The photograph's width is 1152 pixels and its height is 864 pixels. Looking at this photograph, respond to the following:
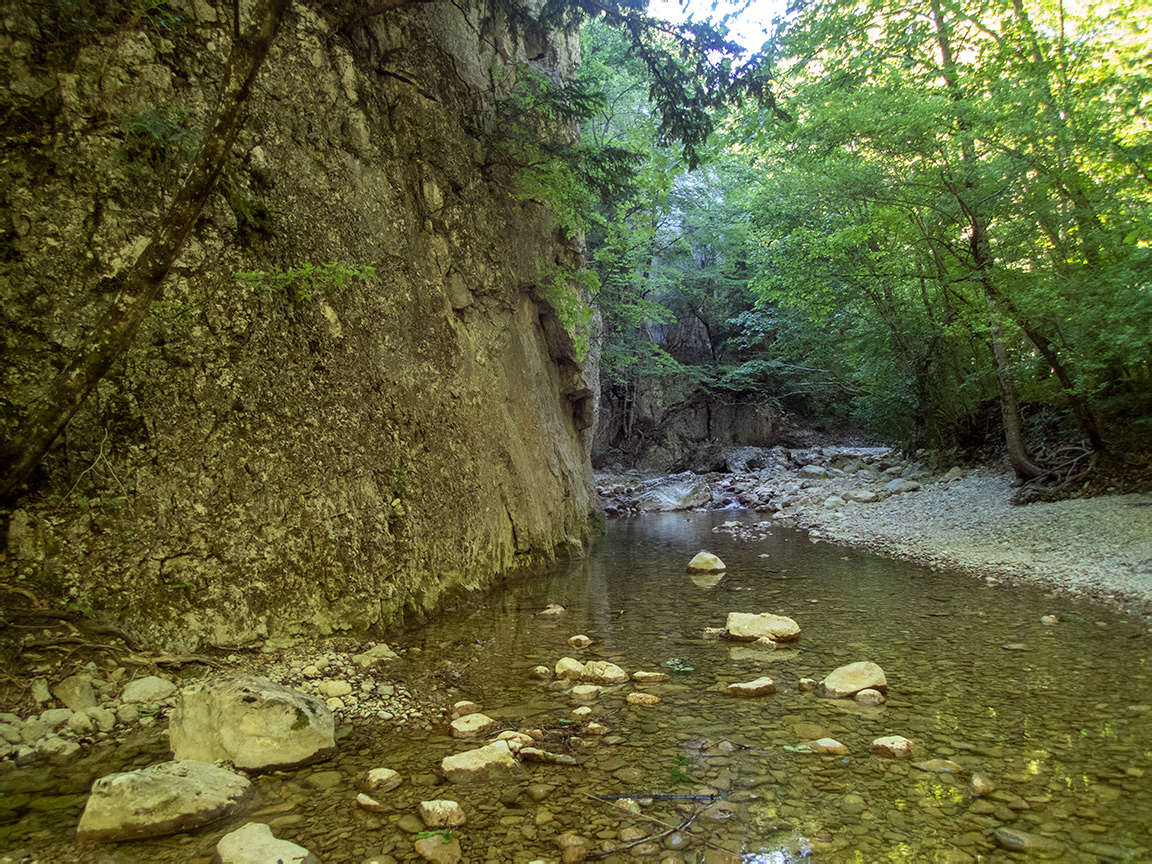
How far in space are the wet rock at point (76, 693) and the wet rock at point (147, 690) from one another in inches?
6.0

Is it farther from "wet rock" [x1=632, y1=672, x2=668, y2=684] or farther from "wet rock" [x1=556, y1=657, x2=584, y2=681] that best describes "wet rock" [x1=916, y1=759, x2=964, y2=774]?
"wet rock" [x1=556, y1=657, x2=584, y2=681]

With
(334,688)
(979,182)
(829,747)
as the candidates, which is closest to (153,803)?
(334,688)

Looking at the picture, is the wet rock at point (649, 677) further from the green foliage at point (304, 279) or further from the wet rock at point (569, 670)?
the green foliage at point (304, 279)

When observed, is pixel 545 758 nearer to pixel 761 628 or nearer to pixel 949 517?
pixel 761 628

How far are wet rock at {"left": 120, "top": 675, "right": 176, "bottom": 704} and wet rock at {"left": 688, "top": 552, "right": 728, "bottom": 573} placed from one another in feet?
20.3

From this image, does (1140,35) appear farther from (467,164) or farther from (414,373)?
(414,373)

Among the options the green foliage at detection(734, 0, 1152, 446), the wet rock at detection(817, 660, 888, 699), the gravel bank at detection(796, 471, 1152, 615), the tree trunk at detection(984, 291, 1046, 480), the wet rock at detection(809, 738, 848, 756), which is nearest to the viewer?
the wet rock at detection(809, 738, 848, 756)

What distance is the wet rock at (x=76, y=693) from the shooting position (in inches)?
132

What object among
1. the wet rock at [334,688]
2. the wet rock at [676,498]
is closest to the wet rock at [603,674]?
the wet rock at [334,688]

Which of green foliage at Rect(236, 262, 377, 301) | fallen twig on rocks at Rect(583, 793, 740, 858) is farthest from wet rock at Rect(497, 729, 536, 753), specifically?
green foliage at Rect(236, 262, 377, 301)

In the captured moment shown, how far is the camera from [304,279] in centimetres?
496

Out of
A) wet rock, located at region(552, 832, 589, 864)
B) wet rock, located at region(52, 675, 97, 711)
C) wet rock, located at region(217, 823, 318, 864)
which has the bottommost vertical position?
wet rock, located at region(552, 832, 589, 864)

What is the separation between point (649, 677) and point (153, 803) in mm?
2915

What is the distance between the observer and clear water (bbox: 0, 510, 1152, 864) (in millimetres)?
2400
